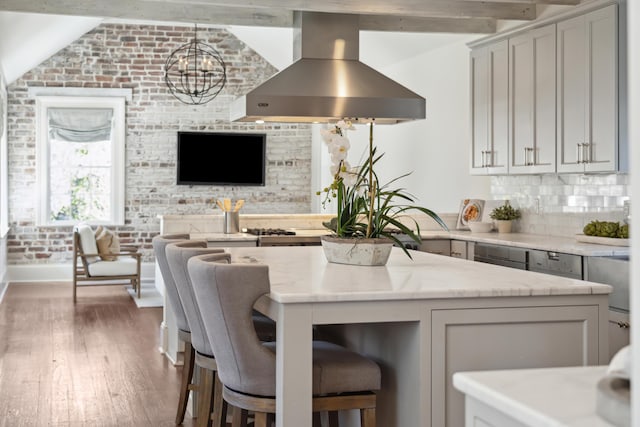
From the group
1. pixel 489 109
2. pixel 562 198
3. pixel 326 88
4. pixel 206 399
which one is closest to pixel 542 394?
pixel 206 399

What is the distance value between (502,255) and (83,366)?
10.1 feet

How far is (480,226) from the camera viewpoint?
6.70 metres

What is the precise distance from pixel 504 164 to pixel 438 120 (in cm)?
186

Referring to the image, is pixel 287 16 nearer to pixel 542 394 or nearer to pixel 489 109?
pixel 489 109

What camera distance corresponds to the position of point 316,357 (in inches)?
115

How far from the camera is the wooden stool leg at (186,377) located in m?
4.00

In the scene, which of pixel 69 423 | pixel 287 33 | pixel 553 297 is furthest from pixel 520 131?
pixel 287 33

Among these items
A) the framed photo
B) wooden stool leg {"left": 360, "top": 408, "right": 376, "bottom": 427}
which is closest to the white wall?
the framed photo

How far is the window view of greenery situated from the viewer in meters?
10.5

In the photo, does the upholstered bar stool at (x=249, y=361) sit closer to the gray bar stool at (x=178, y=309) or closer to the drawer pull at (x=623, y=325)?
the gray bar stool at (x=178, y=309)

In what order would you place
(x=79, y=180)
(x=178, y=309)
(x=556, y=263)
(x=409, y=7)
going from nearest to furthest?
1. (x=178, y=309)
2. (x=556, y=263)
3. (x=409, y=7)
4. (x=79, y=180)

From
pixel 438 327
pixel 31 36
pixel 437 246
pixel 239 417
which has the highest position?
pixel 31 36

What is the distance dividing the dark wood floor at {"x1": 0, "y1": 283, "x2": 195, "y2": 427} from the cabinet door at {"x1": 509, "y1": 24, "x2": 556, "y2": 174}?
3.03m

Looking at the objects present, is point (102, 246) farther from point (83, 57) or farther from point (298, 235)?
point (298, 235)
